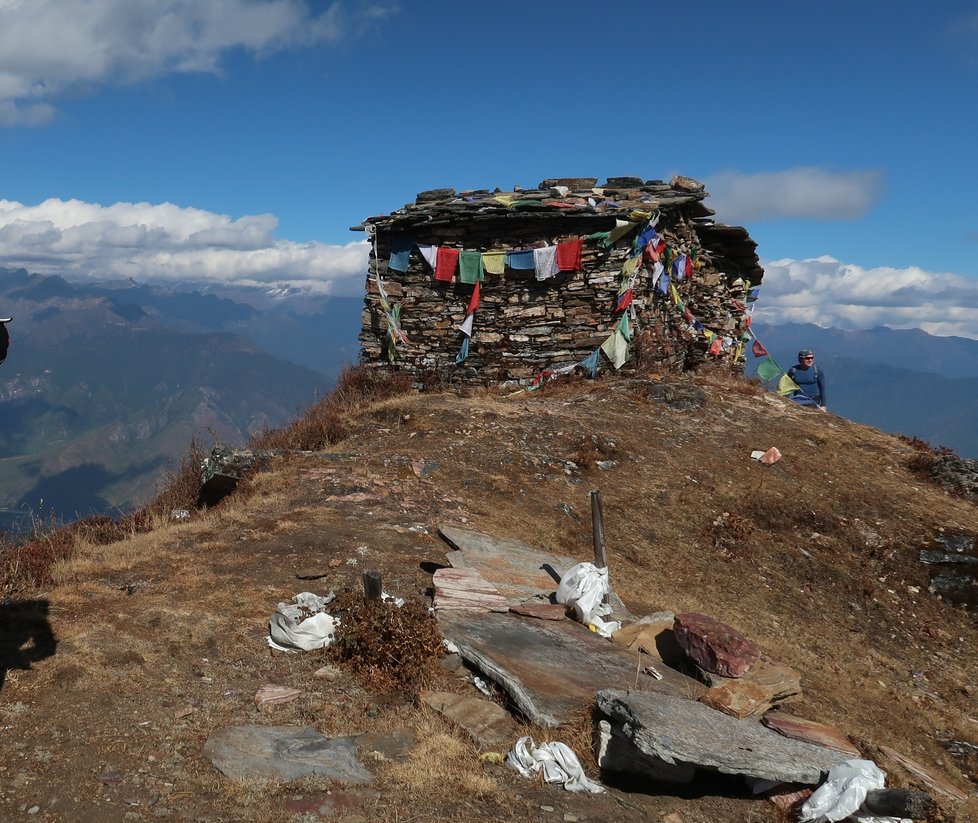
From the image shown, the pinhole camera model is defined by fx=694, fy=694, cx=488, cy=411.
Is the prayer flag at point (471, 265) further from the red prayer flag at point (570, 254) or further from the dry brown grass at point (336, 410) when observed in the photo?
the dry brown grass at point (336, 410)

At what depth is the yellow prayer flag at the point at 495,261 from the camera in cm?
1658

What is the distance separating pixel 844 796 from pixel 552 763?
6.26 feet

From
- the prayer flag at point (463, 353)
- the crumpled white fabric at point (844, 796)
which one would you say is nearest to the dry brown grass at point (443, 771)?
the crumpled white fabric at point (844, 796)

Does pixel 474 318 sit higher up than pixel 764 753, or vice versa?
pixel 474 318

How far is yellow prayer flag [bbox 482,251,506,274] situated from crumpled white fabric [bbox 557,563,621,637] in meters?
10.4

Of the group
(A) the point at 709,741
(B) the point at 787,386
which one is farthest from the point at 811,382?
(A) the point at 709,741

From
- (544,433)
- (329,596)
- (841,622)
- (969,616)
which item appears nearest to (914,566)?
(969,616)

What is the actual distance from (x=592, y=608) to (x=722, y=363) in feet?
48.1

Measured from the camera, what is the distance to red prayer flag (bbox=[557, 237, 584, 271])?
1623 cm

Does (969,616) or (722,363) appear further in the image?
(722,363)

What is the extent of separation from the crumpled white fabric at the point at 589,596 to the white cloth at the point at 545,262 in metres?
10.1

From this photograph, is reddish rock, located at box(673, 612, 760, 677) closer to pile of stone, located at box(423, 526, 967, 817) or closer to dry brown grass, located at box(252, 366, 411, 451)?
pile of stone, located at box(423, 526, 967, 817)

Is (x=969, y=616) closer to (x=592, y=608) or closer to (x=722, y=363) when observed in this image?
(x=592, y=608)

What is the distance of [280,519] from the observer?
9.15m
